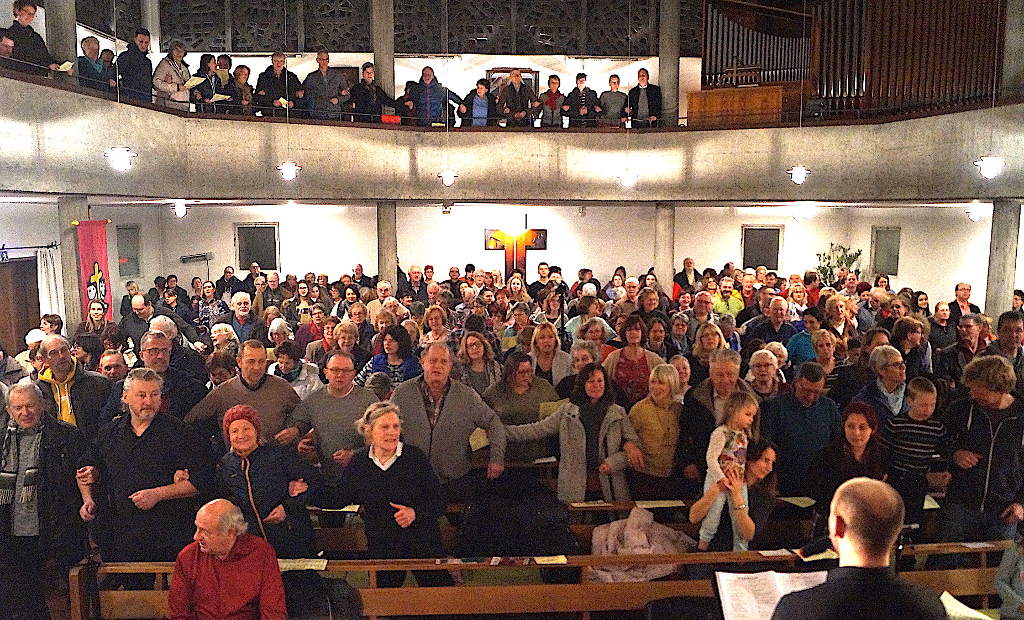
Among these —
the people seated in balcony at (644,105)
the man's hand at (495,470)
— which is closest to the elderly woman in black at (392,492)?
the man's hand at (495,470)

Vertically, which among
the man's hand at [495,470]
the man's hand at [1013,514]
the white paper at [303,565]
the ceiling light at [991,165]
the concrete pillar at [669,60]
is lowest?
the white paper at [303,565]

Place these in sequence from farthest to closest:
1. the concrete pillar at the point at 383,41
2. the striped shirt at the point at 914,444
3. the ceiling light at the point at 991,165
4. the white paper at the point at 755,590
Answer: the concrete pillar at the point at 383,41, the ceiling light at the point at 991,165, the striped shirt at the point at 914,444, the white paper at the point at 755,590

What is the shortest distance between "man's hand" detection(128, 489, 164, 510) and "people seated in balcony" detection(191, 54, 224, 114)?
9005 millimetres

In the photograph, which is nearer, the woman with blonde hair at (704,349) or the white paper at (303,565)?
the white paper at (303,565)

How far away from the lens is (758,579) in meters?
3.69

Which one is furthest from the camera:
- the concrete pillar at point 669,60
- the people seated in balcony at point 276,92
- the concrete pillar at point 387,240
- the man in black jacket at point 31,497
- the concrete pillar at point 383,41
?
the concrete pillar at point 669,60

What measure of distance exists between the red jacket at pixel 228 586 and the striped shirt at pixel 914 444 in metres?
3.59

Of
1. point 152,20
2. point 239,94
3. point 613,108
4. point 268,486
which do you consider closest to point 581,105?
point 613,108

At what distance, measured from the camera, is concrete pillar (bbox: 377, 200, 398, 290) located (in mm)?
15500

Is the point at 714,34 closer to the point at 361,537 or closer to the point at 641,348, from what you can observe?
the point at 641,348

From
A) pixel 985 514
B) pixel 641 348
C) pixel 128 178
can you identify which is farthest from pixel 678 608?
pixel 128 178

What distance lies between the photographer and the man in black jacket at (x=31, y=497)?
187 inches

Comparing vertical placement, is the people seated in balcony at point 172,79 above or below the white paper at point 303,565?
above

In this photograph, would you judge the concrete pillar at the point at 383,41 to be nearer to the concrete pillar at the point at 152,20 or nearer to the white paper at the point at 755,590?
the concrete pillar at the point at 152,20
